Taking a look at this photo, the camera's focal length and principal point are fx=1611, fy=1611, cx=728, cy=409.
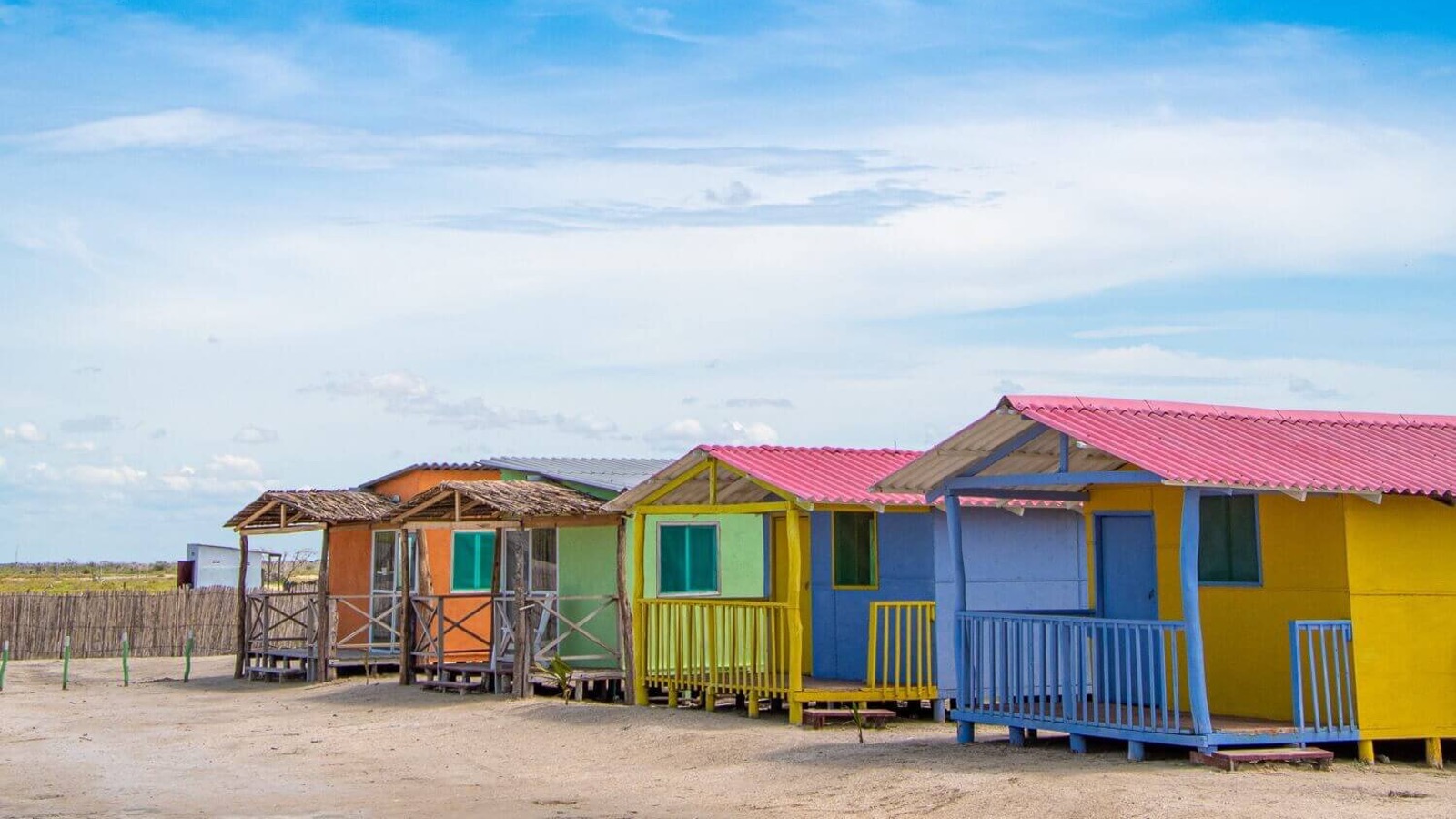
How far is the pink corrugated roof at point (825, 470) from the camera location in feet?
52.8

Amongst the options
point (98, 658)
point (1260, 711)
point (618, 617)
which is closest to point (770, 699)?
point (618, 617)

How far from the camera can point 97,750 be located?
634 inches

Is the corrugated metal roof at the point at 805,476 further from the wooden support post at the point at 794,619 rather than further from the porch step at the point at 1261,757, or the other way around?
the porch step at the point at 1261,757

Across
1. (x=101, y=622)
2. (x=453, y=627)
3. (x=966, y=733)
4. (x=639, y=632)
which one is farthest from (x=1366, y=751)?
(x=101, y=622)

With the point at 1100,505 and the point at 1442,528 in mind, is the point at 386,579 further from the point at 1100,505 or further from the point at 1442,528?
the point at 1442,528

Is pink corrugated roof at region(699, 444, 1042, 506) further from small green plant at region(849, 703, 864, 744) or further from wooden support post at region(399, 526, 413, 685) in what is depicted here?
wooden support post at region(399, 526, 413, 685)

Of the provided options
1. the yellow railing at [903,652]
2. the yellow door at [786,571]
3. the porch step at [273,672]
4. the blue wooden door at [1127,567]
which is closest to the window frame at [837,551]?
Answer: the yellow door at [786,571]

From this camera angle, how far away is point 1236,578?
44.2 feet

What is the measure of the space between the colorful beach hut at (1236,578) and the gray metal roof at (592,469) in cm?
753

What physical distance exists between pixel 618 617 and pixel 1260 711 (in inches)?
317

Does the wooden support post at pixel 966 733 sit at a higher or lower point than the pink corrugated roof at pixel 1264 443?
lower

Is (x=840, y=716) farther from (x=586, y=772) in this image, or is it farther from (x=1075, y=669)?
(x=586, y=772)

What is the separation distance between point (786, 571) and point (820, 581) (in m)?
0.93

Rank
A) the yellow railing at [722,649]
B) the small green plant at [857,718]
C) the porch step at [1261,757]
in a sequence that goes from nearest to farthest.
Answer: the porch step at [1261,757]
the small green plant at [857,718]
the yellow railing at [722,649]
